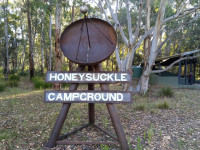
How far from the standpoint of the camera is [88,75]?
3.68 metres

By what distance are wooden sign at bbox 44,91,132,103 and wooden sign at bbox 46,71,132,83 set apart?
0.79 ft

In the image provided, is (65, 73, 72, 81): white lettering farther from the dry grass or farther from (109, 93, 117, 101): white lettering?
the dry grass

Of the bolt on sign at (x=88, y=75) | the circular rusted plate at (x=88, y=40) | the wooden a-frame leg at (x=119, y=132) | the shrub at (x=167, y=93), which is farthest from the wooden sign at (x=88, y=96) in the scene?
the shrub at (x=167, y=93)

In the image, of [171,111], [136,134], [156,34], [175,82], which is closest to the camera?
[136,134]

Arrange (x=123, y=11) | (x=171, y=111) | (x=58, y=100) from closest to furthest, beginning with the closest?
(x=58, y=100)
(x=171, y=111)
(x=123, y=11)

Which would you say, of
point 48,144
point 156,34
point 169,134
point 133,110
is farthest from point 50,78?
point 156,34

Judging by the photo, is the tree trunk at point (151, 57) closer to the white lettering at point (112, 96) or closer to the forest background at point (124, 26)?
the forest background at point (124, 26)

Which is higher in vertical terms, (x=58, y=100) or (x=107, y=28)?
(x=107, y=28)

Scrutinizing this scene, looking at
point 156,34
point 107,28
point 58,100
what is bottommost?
point 58,100

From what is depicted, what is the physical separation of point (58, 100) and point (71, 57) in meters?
0.91

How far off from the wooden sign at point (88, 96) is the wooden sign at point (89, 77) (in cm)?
24

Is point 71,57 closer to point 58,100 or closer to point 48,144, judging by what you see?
point 58,100

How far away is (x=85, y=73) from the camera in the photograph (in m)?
3.69

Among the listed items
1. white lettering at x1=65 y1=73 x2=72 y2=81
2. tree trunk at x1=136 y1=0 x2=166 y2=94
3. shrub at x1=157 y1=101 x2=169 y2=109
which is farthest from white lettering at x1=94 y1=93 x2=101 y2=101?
tree trunk at x1=136 y1=0 x2=166 y2=94
